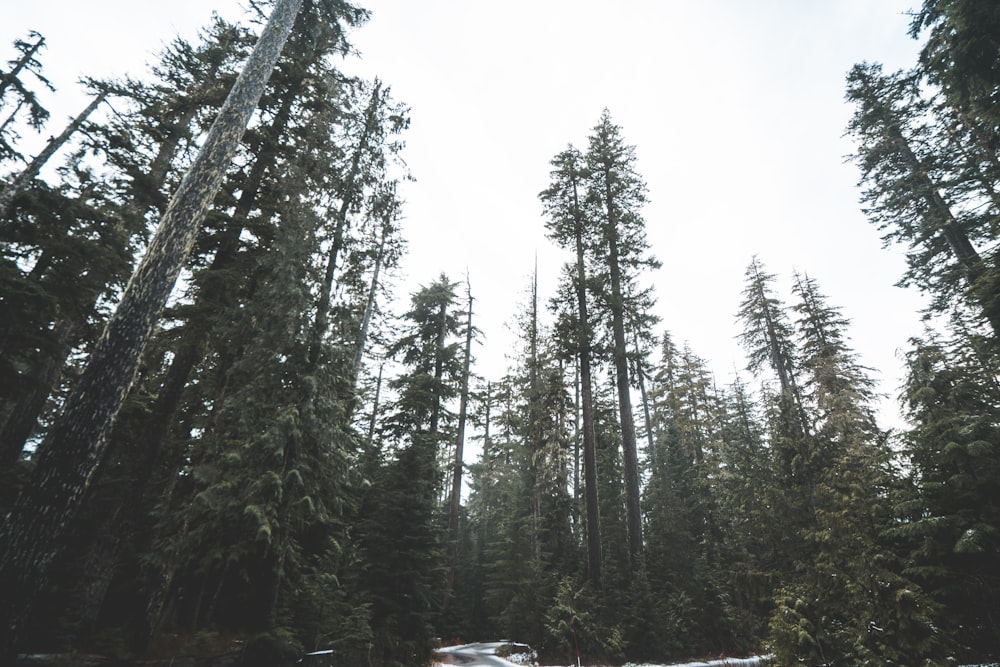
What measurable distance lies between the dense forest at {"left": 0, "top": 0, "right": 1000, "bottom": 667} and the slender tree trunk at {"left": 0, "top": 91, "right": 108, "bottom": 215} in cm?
11

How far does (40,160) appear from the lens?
12.2m

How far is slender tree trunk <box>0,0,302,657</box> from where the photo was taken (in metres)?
4.27

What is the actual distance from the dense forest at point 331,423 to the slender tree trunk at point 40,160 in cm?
11

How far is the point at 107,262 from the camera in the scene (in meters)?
9.87

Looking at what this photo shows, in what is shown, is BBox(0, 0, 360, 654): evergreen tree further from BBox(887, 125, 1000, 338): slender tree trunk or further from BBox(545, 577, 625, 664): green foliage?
BBox(887, 125, 1000, 338): slender tree trunk

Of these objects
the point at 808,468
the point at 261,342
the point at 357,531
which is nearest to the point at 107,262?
A: the point at 261,342

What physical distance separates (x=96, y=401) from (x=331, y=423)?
4.17 metres

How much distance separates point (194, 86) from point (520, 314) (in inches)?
779

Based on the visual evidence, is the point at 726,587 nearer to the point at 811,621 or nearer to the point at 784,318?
the point at 811,621

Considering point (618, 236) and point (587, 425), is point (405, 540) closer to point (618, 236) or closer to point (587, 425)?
point (587, 425)

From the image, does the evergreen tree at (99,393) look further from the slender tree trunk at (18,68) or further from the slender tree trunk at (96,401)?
the slender tree trunk at (18,68)

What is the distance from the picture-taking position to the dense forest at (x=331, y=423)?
22.5ft

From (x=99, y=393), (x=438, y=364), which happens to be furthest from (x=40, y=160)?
(x=438, y=364)

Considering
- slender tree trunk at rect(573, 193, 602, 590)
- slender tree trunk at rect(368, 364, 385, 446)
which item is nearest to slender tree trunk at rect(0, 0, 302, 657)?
slender tree trunk at rect(573, 193, 602, 590)
